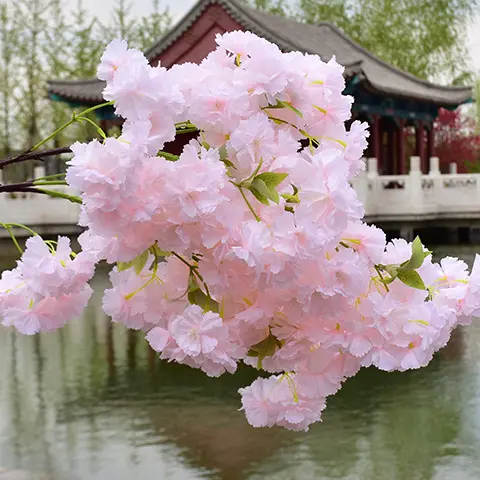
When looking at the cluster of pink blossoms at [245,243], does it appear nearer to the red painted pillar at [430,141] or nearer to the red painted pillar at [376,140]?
the red painted pillar at [376,140]

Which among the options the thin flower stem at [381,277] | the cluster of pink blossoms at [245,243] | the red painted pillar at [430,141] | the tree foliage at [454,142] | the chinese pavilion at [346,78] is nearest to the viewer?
the cluster of pink blossoms at [245,243]

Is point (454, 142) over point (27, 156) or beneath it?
over

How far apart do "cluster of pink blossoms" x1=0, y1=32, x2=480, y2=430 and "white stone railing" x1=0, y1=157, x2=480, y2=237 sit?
18993mm

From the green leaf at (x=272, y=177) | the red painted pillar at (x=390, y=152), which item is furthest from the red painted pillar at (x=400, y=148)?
the green leaf at (x=272, y=177)

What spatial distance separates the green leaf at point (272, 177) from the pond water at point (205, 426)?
5.36 m

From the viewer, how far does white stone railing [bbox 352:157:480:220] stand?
68.0 feet

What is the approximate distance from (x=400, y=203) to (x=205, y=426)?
1364cm

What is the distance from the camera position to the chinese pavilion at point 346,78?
73.8 feet

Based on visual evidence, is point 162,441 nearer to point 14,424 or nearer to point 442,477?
point 14,424

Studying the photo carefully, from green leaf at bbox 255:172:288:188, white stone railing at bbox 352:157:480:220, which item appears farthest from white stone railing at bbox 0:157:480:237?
green leaf at bbox 255:172:288:188

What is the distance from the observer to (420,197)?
20797 mm

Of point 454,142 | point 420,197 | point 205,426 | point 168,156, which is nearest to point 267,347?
point 168,156

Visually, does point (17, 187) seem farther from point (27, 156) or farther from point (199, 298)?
point (199, 298)

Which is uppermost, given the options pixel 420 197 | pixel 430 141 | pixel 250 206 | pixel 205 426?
pixel 430 141
